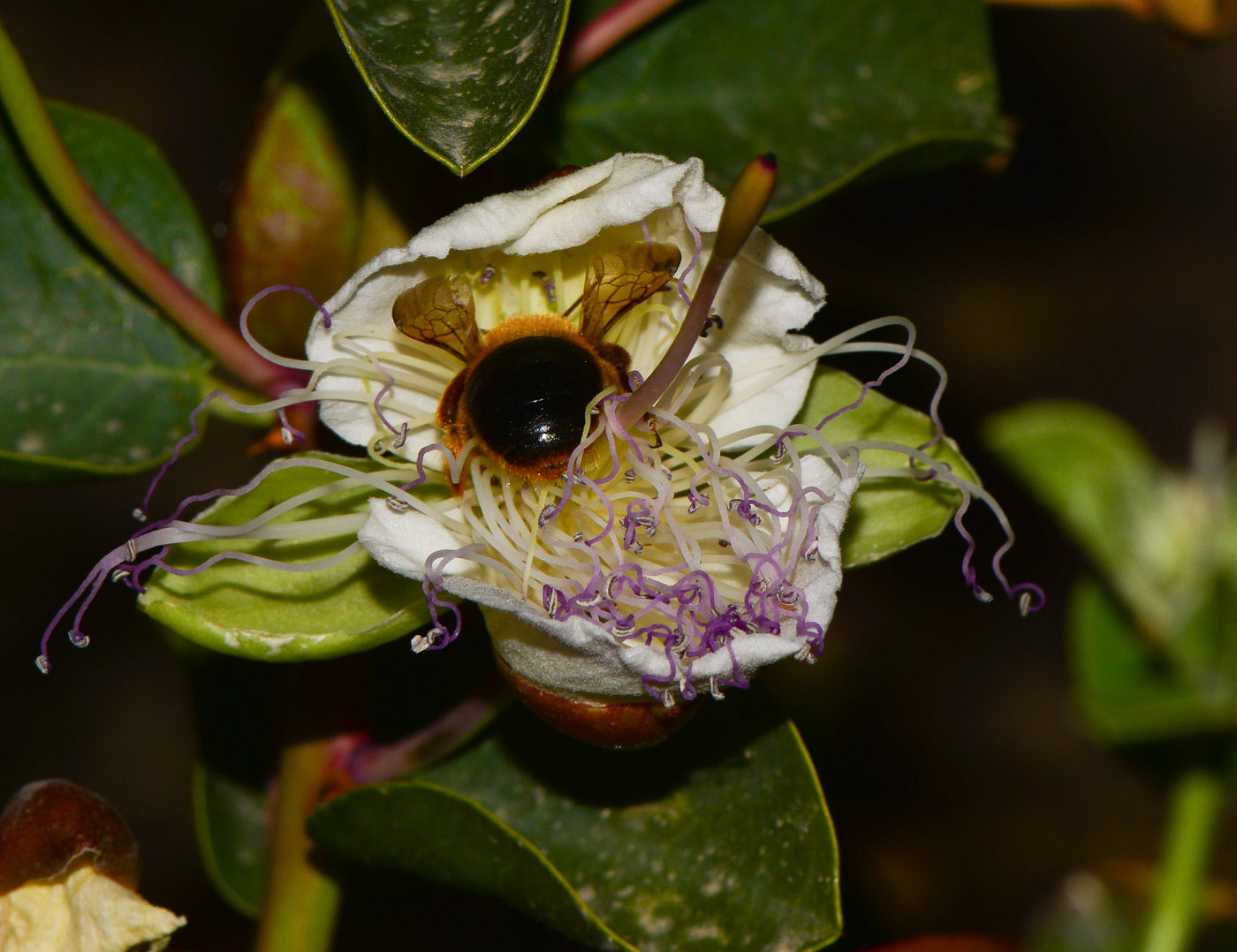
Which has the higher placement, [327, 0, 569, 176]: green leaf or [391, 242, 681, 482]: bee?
[327, 0, 569, 176]: green leaf

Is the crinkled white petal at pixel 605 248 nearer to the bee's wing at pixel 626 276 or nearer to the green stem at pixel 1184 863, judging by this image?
the bee's wing at pixel 626 276

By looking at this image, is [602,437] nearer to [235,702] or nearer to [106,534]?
[235,702]

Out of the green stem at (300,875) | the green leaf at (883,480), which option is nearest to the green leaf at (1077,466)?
the green leaf at (883,480)

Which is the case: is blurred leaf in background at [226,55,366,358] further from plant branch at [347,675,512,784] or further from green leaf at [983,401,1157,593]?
green leaf at [983,401,1157,593]

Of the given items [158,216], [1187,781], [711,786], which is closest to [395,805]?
[711,786]

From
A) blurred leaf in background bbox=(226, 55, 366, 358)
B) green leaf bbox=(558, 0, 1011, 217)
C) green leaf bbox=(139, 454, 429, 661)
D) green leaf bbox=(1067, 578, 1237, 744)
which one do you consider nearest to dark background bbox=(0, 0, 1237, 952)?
green leaf bbox=(1067, 578, 1237, 744)
